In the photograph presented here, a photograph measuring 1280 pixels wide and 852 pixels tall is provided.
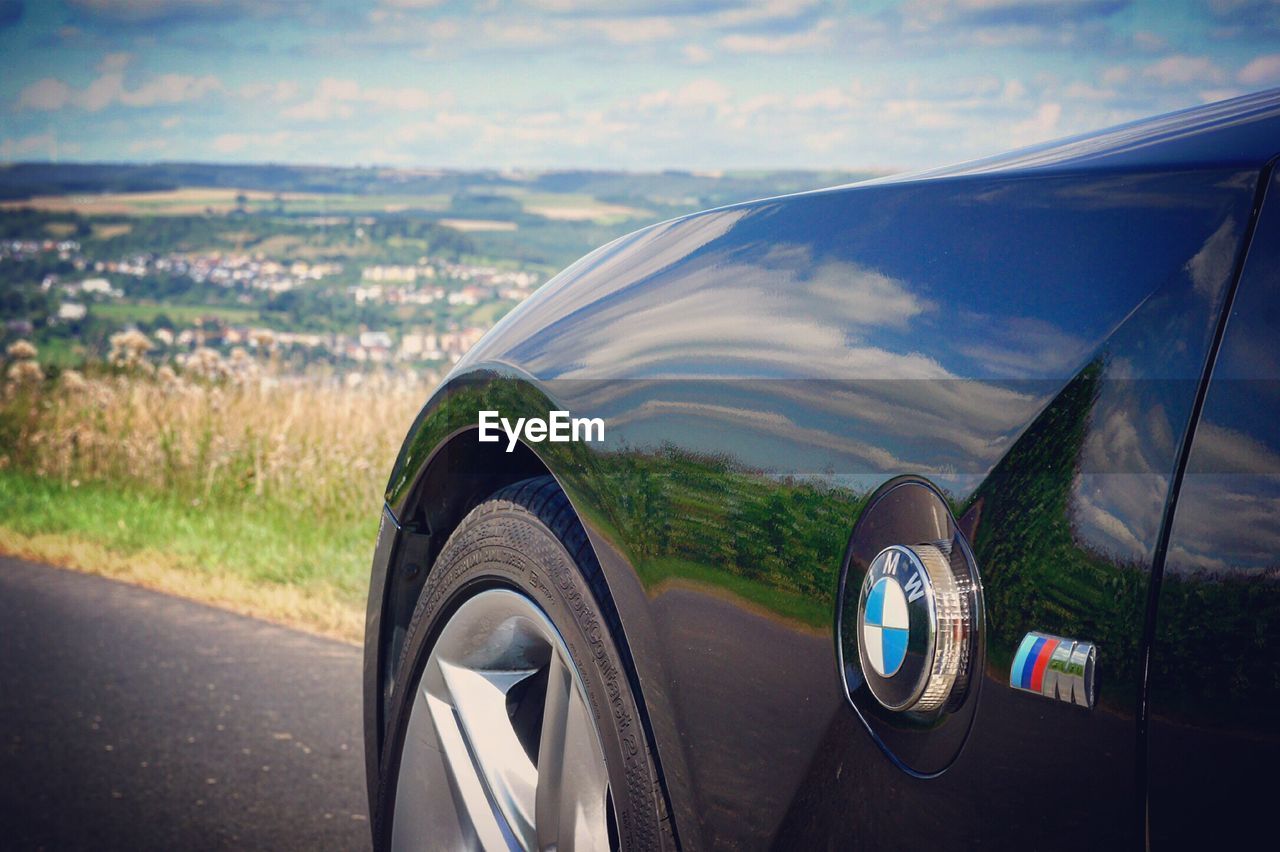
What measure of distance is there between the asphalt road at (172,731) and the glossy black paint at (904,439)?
6.47ft

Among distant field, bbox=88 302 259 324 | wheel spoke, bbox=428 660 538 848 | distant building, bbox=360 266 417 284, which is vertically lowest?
distant field, bbox=88 302 259 324

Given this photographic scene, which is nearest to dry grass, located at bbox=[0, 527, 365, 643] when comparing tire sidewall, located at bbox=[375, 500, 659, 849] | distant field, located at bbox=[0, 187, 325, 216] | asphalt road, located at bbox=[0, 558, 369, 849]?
asphalt road, located at bbox=[0, 558, 369, 849]

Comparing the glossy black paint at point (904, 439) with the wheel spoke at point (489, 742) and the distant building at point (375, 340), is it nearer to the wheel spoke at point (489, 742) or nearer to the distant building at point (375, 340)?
the wheel spoke at point (489, 742)

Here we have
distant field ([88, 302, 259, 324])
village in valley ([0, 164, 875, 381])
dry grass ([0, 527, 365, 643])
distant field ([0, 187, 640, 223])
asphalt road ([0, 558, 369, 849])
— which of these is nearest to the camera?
asphalt road ([0, 558, 369, 849])

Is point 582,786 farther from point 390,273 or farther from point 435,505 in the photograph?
point 390,273

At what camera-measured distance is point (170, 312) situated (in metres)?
21.1

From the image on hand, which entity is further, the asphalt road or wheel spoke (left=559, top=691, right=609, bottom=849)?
the asphalt road

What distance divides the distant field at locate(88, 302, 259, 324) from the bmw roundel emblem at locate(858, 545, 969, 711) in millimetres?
18052

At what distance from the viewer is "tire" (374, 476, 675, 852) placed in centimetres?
175

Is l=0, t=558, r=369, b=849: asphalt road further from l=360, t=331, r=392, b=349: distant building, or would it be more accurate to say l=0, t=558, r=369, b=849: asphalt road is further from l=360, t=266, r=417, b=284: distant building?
l=360, t=266, r=417, b=284: distant building

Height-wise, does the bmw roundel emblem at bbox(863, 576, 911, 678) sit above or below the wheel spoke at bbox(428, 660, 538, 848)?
above

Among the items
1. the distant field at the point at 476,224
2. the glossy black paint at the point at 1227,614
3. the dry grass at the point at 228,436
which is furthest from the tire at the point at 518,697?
the distant field at the point at 476,224

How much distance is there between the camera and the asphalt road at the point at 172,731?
331 cm

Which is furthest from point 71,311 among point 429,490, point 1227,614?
point 1227,614
